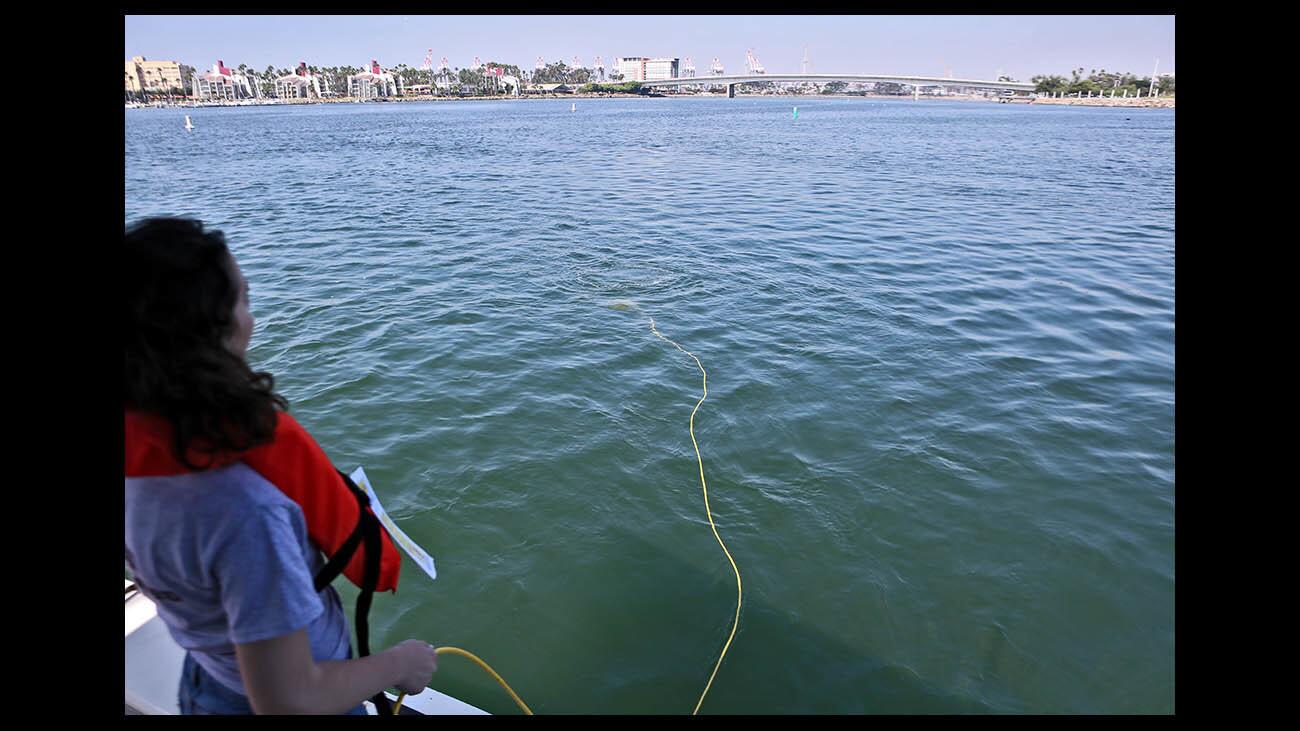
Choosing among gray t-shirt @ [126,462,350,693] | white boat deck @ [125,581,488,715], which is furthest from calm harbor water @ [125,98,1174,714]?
gray t-shirt @ [126,462,350,693]

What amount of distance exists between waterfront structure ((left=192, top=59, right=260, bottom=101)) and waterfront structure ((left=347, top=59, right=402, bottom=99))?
24832mm

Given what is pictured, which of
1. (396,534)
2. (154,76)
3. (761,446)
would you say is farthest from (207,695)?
(154,76)

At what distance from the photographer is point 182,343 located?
1.14 meters

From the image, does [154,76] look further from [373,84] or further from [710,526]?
[710,526]

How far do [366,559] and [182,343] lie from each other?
2.29 feet

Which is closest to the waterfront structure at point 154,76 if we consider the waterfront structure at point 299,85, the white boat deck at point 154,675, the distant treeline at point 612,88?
the waterfront structure at point 299,85

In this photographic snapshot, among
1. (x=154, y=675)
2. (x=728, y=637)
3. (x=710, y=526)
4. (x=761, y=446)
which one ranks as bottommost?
(x=728, y=637)

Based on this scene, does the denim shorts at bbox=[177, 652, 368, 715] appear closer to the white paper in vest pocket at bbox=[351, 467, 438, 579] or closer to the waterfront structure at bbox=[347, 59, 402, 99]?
the white paper in vest pocket at bbox=[351, 467, 438, 579]

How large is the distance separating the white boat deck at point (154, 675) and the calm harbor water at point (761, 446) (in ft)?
3.81

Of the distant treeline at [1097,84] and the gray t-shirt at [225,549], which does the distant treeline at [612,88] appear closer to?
the distant treeline at [1097,84]

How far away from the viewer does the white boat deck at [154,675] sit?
8.62 ft
